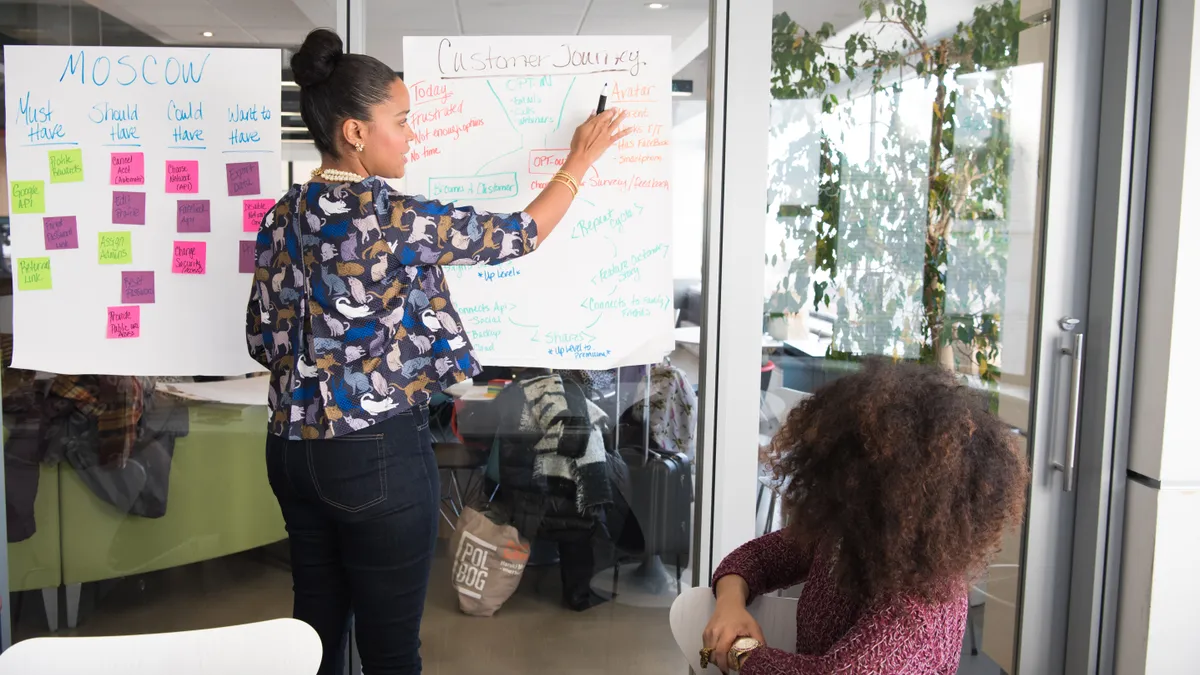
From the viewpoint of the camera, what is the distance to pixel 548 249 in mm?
2189

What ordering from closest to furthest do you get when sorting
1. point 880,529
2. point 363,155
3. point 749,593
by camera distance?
point 880,529 → point 749,593 → point 363,155

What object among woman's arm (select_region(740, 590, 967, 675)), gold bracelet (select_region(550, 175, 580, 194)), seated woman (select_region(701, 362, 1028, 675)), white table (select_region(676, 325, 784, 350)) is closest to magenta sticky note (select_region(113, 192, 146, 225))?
gold bracelet (select_region(550, 175, 580, 194))

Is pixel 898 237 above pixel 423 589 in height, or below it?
above

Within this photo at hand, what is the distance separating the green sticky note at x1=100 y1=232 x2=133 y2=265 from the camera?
7.30ft

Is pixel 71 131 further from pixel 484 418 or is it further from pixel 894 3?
pixel 894 3

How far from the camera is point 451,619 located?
2.34 meters

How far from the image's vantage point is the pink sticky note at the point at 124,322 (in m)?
2.23

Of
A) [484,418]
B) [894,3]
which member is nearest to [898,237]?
[894,3]

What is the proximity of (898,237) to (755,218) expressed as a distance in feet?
1.24

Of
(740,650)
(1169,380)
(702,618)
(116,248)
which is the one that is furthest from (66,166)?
(1169,380)

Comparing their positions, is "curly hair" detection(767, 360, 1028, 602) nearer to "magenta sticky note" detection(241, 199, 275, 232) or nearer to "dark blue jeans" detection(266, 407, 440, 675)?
"dark blue jeans" detection(266, 407, 440, 675)

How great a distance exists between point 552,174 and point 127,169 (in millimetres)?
1037

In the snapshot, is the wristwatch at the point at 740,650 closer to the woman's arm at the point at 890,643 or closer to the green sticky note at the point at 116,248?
the woman's arm at the point at 890,643

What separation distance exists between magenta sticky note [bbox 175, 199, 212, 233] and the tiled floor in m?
0.84
